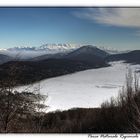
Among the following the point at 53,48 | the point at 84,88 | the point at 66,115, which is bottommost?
the point at 66,115

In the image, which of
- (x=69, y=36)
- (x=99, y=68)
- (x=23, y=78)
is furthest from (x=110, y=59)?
(x=23, y=78)

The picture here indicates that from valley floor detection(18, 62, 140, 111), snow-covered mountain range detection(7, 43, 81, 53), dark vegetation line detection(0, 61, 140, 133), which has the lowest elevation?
dark vegetation line detection(0, 61, 140, 133)

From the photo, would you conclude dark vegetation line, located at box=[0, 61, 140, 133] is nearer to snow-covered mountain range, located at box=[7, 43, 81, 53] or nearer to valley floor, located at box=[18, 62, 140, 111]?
valley floor, located at box=[18, 62, 140, 111]

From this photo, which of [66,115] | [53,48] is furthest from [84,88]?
[53,48]

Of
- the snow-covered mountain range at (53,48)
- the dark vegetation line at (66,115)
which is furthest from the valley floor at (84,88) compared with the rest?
the snow-covered mountain range at (53,48)

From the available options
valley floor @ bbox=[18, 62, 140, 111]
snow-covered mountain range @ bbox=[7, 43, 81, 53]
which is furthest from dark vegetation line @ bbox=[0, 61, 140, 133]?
snow-covered mountain range @ bbox=[7, 43, 81, 53]

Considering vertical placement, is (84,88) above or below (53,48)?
below

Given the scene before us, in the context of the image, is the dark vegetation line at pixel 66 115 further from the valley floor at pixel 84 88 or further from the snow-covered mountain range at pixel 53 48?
the snow-covered mountain range at pixel 53 48

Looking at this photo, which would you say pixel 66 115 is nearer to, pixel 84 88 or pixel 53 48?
pixel 84 88
